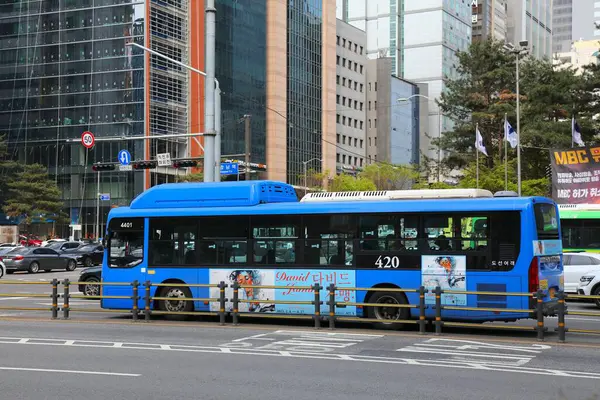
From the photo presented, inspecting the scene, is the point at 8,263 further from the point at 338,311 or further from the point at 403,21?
the point at 403,21

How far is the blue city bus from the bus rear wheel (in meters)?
0.03

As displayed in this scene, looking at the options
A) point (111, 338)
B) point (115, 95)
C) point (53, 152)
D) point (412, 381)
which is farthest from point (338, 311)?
point (53, 152)

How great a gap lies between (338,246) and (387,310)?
1798 mm

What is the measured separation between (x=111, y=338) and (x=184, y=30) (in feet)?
253

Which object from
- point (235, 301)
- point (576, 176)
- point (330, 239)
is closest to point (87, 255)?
point (576, 176)

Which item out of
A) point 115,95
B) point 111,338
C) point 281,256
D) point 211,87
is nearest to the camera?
point 111,338

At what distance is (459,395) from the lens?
1013 cm

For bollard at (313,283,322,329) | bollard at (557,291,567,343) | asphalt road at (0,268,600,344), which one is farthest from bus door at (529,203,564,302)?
bollard at (313,283,322,329)

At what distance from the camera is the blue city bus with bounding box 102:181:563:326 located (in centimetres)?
1703

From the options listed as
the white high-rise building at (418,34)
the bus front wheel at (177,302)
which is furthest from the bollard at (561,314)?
the white high-rise building at (418,34)

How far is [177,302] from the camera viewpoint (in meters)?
19.9

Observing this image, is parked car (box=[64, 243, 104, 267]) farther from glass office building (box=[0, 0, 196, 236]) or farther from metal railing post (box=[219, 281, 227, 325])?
metal railing post (box=[219, 281, 227, 325])

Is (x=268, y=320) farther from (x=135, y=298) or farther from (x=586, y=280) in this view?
(x=586, y=280)

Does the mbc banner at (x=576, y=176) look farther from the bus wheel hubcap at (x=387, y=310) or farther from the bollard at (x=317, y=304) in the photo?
the bollard at (x=317, y=304)
